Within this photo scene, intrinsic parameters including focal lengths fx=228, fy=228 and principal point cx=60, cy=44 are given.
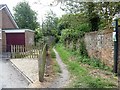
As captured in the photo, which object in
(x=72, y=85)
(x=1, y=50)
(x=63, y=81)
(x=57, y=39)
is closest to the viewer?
(x=72, y=85)

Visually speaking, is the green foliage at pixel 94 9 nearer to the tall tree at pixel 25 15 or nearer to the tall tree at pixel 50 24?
the tall tree at pixel 25 15

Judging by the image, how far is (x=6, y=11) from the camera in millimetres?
31281

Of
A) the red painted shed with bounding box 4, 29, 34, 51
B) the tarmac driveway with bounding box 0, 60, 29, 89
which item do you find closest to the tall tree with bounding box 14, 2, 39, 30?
the red painted shed with bounding box 4, 29, 34, 51

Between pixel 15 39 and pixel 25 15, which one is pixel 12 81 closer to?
pixel 15 39

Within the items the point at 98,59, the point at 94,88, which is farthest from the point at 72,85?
the point at 98,59

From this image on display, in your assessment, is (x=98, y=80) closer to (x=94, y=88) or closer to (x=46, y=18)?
(x=94, y=88)

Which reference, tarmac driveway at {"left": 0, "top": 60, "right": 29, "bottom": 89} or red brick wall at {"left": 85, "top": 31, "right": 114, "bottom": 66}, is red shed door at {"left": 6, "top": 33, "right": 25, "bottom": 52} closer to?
red brick wall at {"left": 85, "top": 31, "right": 114, "bottom": 66}

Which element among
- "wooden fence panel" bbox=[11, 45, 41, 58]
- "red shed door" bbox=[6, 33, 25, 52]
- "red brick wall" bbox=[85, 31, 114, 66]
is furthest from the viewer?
"red shed door" bbox=[6, 33, 25, 52]

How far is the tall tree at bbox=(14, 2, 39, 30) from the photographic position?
34.6 meters

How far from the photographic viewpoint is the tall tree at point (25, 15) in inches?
1361

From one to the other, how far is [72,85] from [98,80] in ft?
3.08

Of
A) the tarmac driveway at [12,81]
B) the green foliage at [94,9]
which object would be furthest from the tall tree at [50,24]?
the tarmac driveway at [12,81]

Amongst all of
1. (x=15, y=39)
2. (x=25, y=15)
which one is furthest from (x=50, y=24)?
(x=15, y=39)

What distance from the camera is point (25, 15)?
34656mm
